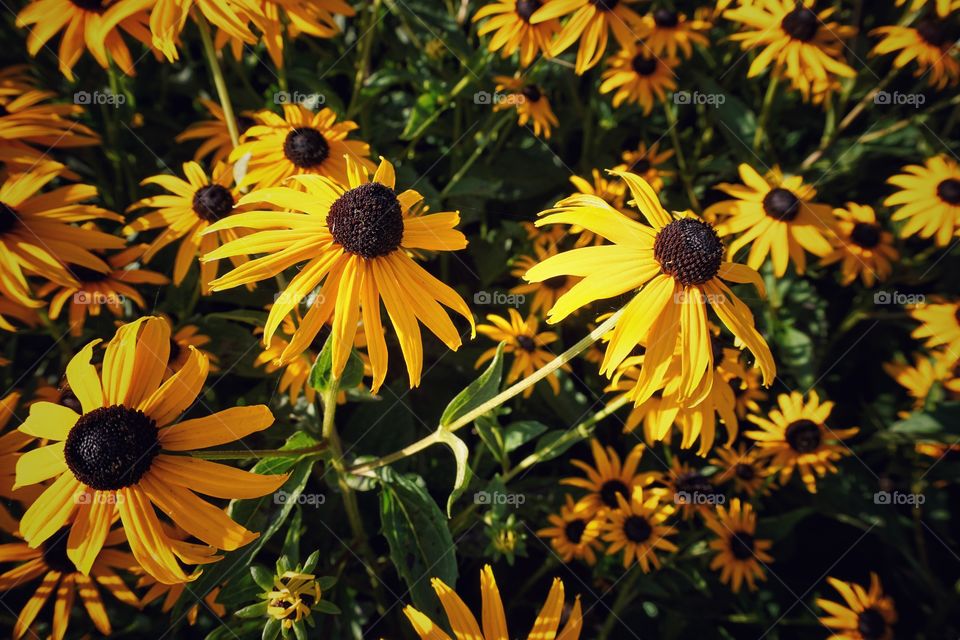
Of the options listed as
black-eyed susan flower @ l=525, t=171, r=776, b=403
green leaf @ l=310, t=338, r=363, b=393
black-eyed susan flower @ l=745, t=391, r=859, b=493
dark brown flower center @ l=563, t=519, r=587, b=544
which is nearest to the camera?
black-eyed susan flower @ l=525, t=171, r=776, b=403

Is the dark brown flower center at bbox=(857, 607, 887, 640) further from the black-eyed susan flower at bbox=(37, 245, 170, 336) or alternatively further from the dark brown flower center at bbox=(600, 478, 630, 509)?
the black-eyed susan flower at bbox=(37, 245, 170, 336)

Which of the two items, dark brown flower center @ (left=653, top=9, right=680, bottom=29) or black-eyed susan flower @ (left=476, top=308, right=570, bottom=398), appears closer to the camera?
black-eyed susan flower @ (left=476, top=308, right=570, bottom=398)

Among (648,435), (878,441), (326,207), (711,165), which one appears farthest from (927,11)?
(326,207)

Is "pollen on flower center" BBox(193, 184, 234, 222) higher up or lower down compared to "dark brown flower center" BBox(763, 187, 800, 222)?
lower down

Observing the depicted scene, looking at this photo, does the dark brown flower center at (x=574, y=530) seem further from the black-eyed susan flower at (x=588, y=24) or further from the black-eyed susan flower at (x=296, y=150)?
the black-eyed susan flower at (x=588, y=24)

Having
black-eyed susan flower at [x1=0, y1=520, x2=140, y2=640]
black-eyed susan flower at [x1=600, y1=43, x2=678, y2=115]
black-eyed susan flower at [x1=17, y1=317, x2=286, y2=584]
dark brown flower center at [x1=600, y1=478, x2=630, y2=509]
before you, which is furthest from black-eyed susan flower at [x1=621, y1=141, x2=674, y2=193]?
black-eyed susan flower at [x1=0, y1=520, x2=140, y2=640]

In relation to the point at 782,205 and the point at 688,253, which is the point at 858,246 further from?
the point at 688,253

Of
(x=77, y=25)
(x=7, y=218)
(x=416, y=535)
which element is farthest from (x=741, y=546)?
(x=77, y=25)
